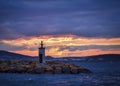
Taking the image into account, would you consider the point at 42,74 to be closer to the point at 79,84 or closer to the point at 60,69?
the point at 60,69

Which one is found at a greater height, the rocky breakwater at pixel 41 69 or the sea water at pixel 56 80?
the rocky breakwater at pixel 41 69

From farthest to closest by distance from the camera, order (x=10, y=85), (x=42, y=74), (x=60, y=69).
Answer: (x=60, y=69) → (x=42, y=74) → (x=10, y=85)

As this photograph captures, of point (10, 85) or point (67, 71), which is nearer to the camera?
point (10, 85)

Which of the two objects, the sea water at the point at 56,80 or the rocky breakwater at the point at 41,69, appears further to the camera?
the rocky breakwater at the point at 41,69

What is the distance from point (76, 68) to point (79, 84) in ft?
85.9

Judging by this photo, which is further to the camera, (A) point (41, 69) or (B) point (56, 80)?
(A) point (41, 69)

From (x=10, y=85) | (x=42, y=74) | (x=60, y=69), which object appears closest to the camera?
(x=10, y=85)

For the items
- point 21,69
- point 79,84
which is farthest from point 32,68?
point 79,84

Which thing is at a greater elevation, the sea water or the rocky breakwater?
the rocky breakwater

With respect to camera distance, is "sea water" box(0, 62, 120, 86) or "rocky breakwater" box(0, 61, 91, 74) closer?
"sea water" box(0, 62, 120, 86)

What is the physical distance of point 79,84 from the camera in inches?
2228

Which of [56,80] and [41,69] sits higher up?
[41,69]

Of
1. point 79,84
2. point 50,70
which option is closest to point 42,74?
point 50,70

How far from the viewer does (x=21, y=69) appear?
80312mm
